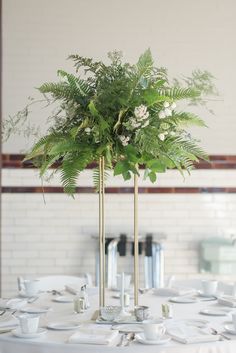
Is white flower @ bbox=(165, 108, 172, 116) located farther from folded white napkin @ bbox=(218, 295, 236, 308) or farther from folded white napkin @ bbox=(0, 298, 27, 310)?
folded white napkin @ bbox=(0, 298, 27, 310)

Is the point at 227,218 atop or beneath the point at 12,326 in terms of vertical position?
atop

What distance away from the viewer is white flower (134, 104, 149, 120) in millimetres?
3465

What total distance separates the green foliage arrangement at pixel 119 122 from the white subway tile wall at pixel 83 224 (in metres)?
2.35

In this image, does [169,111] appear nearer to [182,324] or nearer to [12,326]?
[182,324]

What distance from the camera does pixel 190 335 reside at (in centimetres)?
326

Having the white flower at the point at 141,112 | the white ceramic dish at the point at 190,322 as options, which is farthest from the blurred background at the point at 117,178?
the white flower at the point at 141,112

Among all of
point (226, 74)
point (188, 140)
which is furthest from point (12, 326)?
point (226, 74)

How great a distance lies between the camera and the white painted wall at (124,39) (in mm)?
6047

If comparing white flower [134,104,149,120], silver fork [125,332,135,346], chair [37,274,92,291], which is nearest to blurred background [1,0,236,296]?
chair [37,274,92,291]

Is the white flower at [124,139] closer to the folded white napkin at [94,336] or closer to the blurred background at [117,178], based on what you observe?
the folded white napkin at [94,336]

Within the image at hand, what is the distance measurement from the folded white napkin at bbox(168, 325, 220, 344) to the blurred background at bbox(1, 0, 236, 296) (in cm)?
258

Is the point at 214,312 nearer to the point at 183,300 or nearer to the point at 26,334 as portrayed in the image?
the point at 183,300

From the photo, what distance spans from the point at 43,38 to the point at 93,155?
8.80 ft

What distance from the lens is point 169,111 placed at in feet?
11.7
